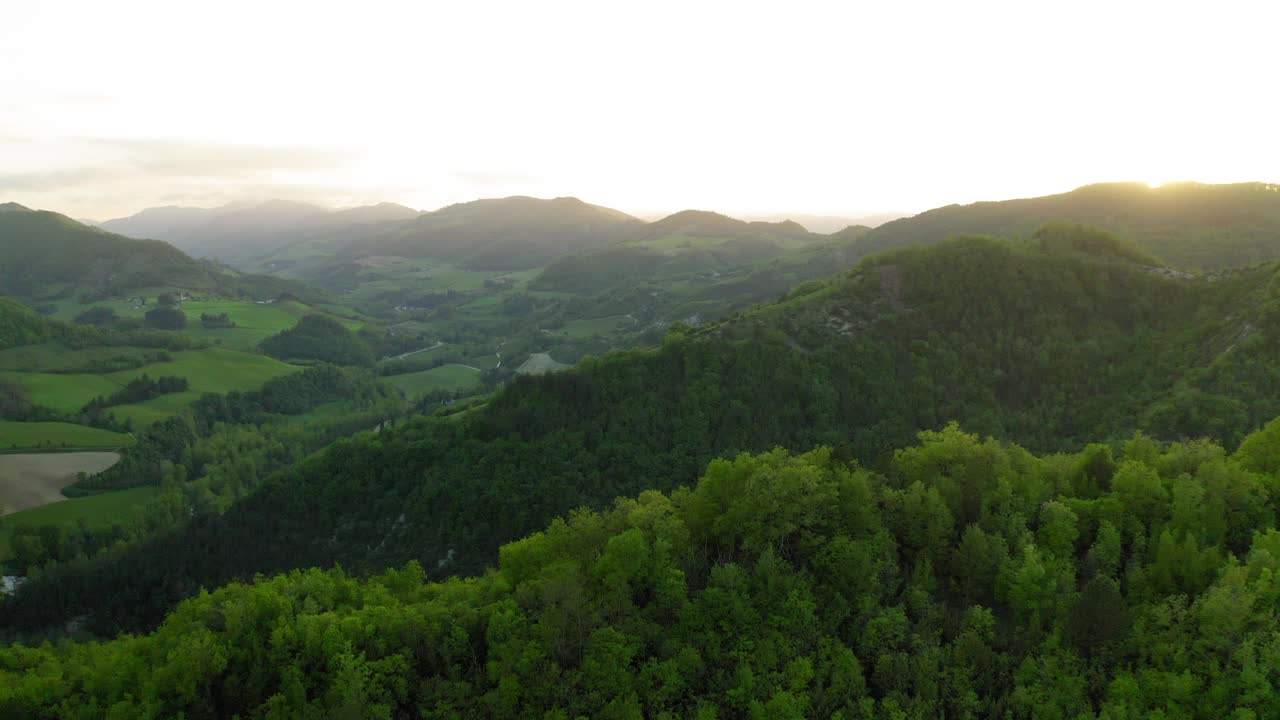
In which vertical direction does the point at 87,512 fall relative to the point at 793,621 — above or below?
below

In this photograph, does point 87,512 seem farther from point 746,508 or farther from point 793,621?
point 793,621

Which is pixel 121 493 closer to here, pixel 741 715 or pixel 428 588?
pixel 428 588

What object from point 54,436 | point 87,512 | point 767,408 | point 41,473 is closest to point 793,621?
point 767,408

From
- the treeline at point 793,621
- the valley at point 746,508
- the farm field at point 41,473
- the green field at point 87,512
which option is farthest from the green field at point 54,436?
the treeline at point 793,621

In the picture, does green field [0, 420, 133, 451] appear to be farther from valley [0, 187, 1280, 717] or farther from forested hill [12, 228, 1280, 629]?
forested hill [12, 228, 1280, 629]

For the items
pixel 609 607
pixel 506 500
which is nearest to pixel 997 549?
pixel 609 607
